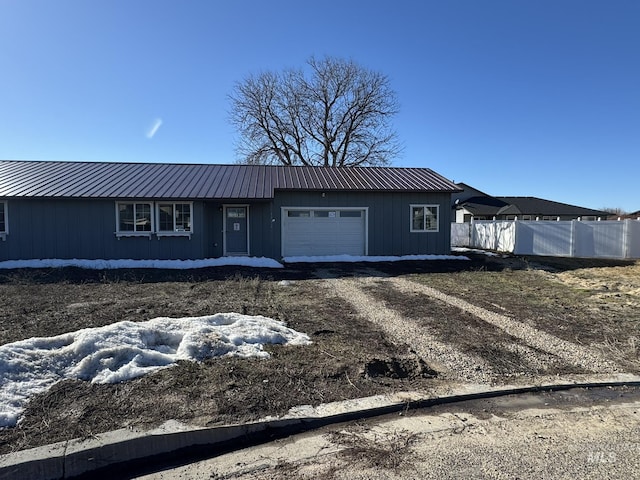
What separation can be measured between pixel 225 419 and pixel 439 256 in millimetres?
14442

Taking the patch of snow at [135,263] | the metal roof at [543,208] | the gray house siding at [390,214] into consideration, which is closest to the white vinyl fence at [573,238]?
the gray house siding at [390,214]

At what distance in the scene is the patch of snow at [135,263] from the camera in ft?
42.9

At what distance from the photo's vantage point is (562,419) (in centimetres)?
335

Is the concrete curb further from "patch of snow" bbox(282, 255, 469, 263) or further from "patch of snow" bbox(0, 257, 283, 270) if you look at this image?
"patch of snow" bbox(282, 255, 469, 263)

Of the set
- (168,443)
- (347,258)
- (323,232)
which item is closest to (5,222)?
(323,232)

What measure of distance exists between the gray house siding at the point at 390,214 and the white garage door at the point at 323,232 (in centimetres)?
29

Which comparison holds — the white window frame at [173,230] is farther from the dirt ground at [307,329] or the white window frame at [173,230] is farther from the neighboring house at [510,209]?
the neighboring house at [510,209]

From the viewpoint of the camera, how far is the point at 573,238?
17750mm

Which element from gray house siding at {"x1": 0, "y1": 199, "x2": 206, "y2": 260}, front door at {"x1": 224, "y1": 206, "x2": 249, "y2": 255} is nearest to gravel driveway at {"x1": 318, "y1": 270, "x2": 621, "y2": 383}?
front door at {"x1": 224, "y1": 206, "x2": 249, "y2": 255}

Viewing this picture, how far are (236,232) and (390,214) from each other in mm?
6146

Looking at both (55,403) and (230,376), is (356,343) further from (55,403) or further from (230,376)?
A: (55,403)

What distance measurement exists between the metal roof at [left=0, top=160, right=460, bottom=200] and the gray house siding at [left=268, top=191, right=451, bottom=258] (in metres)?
0.39

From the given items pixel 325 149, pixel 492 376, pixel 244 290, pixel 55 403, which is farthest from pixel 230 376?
pixel 325 149

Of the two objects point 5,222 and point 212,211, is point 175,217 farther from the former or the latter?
point 5,222
